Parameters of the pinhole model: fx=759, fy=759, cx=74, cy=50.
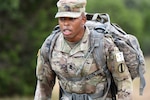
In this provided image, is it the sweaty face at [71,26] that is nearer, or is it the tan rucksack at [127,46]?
the sweaty face at [71,26]

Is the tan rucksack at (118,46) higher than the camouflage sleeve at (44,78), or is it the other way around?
the tan rucksack at (118,46)

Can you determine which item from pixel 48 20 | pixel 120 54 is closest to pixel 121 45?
pixel 120 54

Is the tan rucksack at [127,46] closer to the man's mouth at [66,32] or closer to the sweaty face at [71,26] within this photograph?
the sweaty face at [71,26]

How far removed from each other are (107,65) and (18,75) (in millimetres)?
18033

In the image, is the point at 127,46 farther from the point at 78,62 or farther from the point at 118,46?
the point at 78,62

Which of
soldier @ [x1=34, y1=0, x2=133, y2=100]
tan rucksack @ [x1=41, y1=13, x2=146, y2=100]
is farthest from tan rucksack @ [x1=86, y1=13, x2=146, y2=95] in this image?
soldier @ [x1=34, y1=0, x2=133, y2=100]

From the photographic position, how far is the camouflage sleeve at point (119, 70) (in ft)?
27.8

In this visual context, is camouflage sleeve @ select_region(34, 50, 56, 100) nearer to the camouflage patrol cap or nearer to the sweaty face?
the sweaty face

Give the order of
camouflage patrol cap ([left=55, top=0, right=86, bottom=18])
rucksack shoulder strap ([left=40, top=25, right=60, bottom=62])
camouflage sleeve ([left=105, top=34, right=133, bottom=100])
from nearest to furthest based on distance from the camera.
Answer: camouflage patrol cap ([left=55, top=0, right=86, bottom=18]), camouflage sleeve ([left=105, top=34, right=133, bottom=100]), rucksack shoulder strap ([left=40, top=25, right=60, bottom=62])

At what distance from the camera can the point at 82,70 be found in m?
8.53

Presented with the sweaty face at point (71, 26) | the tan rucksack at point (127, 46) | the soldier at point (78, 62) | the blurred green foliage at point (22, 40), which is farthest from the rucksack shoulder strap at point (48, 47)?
the blurred green foliage at point (22, 40)

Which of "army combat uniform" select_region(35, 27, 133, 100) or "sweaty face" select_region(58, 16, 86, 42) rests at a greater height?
"sweaty face" select_region(58, 16, 86, 42)

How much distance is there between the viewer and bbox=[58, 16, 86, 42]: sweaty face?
8.27 meters

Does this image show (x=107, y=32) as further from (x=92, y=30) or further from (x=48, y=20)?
(x=48, y=20)
